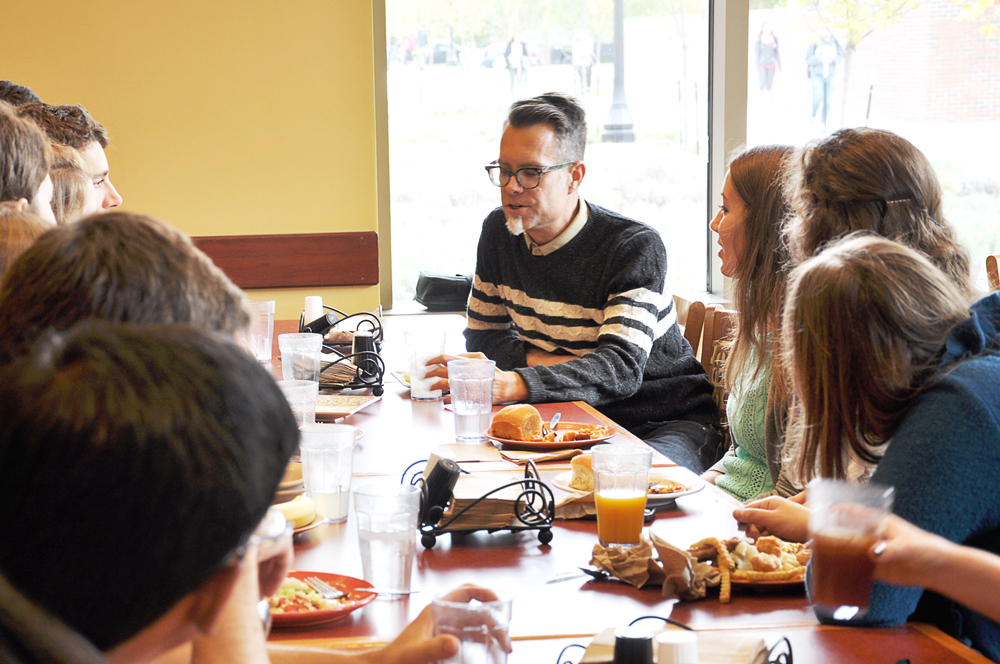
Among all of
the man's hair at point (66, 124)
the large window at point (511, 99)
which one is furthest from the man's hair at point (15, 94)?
the large window at point (511, 99)

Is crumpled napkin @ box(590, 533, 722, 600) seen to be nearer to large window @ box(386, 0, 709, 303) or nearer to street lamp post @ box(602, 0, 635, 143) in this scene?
large window @ box(386, 0, 709, 303)

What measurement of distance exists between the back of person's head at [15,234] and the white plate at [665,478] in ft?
2.95

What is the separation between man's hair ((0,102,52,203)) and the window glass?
11.5ft

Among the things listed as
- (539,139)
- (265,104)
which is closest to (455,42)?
(265,104)

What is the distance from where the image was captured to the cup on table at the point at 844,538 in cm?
95

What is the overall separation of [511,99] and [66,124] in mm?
2149

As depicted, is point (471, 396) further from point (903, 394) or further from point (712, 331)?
point (712, 331)

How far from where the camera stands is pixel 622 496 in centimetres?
129

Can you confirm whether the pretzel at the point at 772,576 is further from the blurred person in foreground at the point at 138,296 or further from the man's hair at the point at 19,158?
the man's hair at the point at 19,158

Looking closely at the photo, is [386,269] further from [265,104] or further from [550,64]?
[550,64]

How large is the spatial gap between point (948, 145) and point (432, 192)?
2.70 m

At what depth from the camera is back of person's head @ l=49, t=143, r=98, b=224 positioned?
7.71ft

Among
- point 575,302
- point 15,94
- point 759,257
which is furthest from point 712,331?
point 15,94

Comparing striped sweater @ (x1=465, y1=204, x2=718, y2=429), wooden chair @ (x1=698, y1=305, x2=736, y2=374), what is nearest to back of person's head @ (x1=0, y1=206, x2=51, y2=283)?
striped sweater @ (x1=465, y1=204, x2=718, y2=429)
